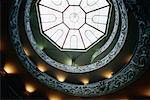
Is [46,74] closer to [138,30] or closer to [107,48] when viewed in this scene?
[107,48]

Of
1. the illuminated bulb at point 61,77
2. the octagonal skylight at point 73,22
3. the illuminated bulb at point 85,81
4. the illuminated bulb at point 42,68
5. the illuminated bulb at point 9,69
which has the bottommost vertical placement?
the illuminated bulb at point 85,81

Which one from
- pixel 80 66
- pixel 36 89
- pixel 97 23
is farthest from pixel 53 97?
pixel 97 23

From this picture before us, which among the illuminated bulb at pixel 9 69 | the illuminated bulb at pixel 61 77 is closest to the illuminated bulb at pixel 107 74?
the illuminated bulb at pixel 61 77

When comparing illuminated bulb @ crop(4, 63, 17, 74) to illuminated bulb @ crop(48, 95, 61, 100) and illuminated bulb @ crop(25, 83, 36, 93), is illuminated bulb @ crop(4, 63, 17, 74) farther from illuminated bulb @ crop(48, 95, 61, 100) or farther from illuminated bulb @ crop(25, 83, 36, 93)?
illuminated bulb @ crop(48, 95, 61, 100)

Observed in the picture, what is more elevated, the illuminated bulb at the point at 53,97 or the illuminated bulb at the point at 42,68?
the illuminated bulb at the point at 42,68

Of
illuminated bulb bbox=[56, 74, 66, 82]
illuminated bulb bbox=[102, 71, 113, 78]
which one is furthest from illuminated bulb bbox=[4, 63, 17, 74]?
illuminated bulb bbox=[102, 71, 113, 78]

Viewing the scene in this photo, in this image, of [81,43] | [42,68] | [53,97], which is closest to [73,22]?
[81,43]

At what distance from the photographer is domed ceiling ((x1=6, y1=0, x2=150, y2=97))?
10.7 m

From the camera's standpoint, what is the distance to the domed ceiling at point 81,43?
421 inches

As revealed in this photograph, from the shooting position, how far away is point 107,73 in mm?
11812

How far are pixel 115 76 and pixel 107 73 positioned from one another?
0.49m

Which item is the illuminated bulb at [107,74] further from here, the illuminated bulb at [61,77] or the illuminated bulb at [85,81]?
the illuminated bulb at [61,77]

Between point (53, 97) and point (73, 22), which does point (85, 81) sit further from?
point (73, 22)

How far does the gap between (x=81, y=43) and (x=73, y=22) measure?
1015mm
